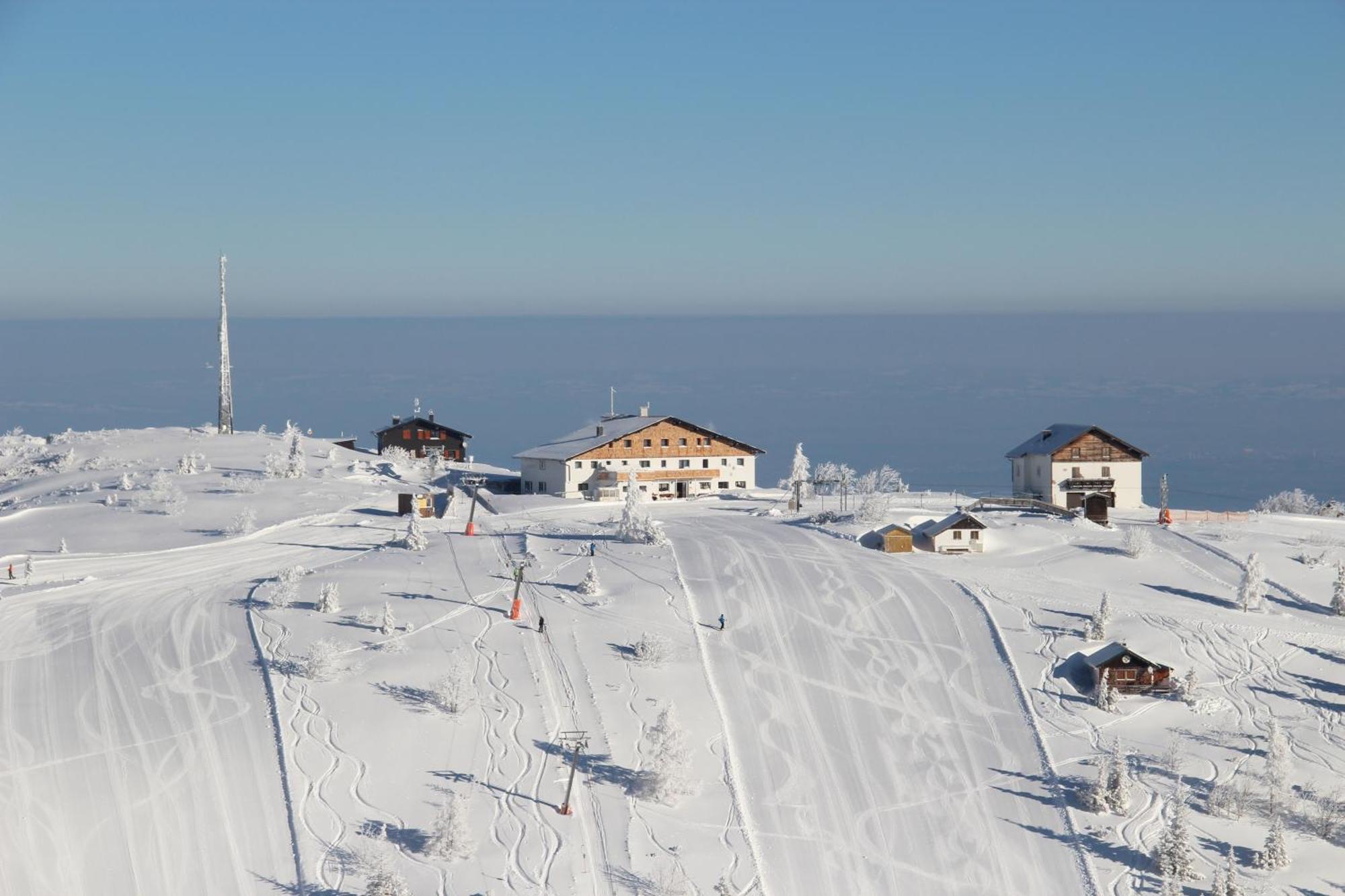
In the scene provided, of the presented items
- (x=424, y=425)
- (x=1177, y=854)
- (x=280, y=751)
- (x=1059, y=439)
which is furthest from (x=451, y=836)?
(x=424, y=425)

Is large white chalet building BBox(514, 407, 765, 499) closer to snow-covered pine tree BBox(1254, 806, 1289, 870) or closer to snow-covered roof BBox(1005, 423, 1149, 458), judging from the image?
snow-covered roof BBox(1005, 423, 1149, 458)

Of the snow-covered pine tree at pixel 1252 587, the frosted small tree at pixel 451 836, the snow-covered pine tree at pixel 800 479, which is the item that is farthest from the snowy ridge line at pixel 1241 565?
the frosted small tree at pixel 451 836

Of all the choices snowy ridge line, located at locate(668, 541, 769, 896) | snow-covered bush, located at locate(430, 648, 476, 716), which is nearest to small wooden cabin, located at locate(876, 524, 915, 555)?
snowy ridge line, located at locate(668, 541, 769, 896)

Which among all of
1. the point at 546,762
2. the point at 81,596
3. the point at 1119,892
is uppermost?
the point at 81,596

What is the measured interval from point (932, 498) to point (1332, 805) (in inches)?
1579

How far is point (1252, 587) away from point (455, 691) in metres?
30.9

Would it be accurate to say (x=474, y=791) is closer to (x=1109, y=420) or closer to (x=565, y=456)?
(x=565, y=456)

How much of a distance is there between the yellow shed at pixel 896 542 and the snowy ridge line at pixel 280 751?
2655cm

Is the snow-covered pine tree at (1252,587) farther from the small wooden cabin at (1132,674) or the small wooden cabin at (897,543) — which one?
the small wooden cabin at (897,543)

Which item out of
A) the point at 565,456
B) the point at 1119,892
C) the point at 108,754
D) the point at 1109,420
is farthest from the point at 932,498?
the point at 1109,420

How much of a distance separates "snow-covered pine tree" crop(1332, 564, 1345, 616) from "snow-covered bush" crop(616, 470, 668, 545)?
26.6 m

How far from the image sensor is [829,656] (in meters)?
51.0

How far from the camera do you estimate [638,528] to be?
6438cm

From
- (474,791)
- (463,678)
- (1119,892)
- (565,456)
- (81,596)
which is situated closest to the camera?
(1119,892)
